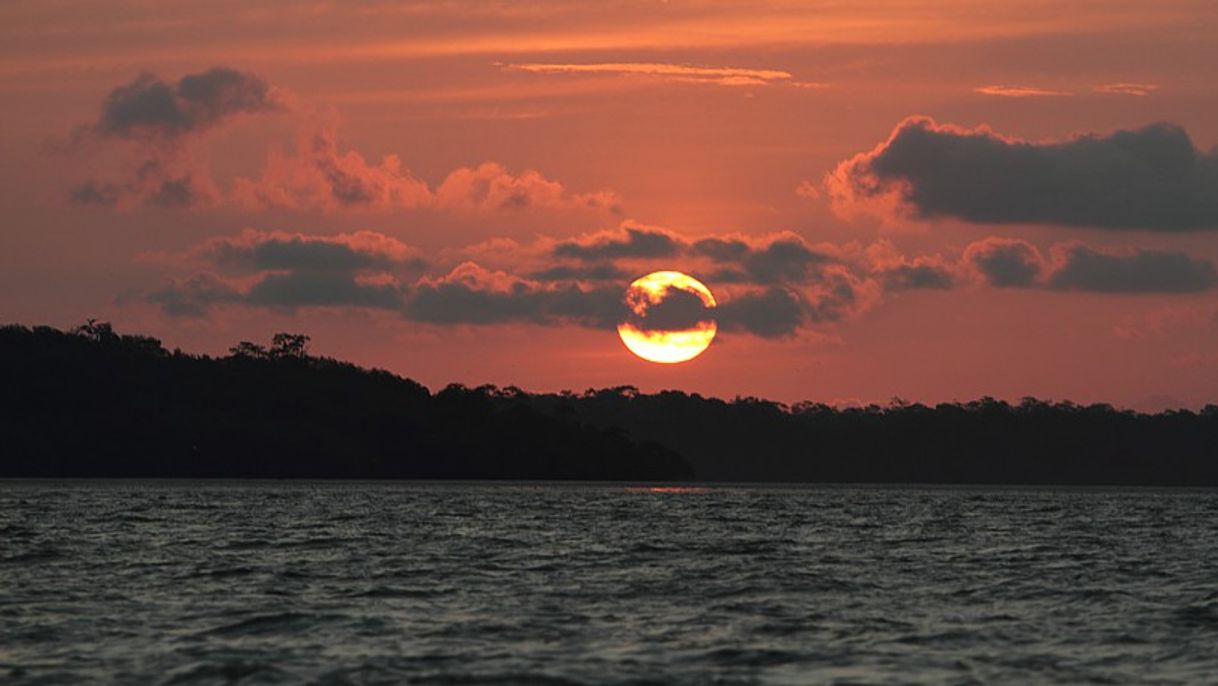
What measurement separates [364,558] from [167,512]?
200ft

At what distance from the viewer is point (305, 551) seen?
85812 millimetres

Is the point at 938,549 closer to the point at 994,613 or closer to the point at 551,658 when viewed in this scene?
the point at 994,613

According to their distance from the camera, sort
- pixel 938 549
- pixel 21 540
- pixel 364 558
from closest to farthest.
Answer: pixel 364 558 → pixel 21 540 → pixel 938 549

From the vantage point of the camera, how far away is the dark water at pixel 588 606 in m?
44.5

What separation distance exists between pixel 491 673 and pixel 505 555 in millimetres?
42979

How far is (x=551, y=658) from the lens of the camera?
45.8 meters

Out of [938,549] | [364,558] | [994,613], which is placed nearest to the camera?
[994,613]

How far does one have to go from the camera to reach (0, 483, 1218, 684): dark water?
44469 mm

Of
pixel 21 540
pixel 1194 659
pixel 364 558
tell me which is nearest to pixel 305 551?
pixel 364 558

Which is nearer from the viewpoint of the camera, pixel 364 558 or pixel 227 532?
pixel 364 558

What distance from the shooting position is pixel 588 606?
5862 centimetres

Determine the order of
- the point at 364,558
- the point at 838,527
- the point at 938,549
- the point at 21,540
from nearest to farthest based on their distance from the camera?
the point at 364,558 < the point at 21,540 < the point at 938,549 < the point at 838,527

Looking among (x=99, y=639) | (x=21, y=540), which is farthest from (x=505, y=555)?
(x=99, y=639)

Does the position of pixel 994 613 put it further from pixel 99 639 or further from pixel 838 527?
pixel 838 527
